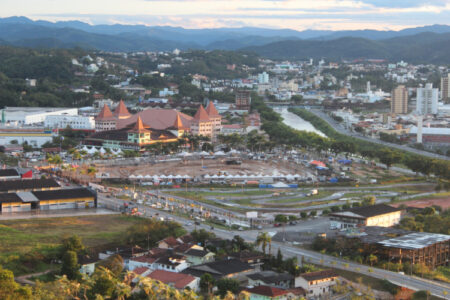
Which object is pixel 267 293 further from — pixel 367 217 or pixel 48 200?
pixel 48 200

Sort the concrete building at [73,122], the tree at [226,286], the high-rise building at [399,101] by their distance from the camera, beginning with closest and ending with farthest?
the tree at [226,286] → the concrete building at [73,122] → the high-rise building at [399,101]

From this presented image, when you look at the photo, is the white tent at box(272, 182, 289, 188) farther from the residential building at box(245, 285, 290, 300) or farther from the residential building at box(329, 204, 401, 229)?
the residential building at box(245, 285, 290, 300)

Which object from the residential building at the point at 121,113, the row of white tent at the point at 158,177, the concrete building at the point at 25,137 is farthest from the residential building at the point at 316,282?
the residential building at the point at 121,113

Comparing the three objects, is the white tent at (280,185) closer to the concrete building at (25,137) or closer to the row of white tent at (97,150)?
the row of white tent at (97,150)

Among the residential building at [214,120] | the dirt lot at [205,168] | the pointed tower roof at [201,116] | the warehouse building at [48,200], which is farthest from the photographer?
the residential building at [214,120]

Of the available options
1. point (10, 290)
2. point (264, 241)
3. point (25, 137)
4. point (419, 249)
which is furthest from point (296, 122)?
point (10, 290)

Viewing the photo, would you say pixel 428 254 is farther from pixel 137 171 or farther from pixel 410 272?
pixel 137 171
